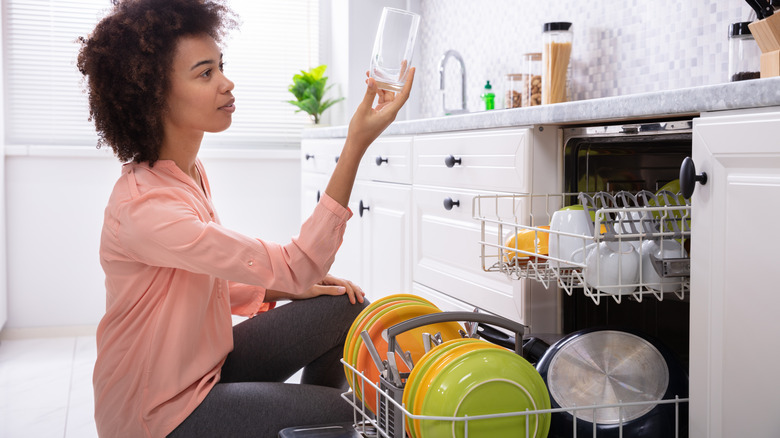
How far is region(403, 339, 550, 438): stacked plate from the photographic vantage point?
3.14 ft

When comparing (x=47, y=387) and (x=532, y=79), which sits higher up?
(x=532, y=79)

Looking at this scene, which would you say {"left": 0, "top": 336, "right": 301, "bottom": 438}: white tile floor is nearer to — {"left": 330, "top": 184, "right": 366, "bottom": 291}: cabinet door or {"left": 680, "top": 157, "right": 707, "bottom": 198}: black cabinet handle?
{"left": 330, "top": 184, "right": 366, "bottom": 291}: cabinet door

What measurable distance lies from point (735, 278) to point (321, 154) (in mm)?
2193

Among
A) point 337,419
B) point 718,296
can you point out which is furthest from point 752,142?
point 337,419

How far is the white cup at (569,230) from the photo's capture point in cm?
113

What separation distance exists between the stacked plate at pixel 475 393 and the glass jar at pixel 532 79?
154cm

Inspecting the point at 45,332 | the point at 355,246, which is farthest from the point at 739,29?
the point at 45,332

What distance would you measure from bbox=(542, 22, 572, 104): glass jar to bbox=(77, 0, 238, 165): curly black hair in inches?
48.4

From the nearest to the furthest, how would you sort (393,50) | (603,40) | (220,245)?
(220,245)
(393,50)
(603,40)

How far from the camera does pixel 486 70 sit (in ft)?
9.78

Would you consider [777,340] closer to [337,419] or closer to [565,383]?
[565,383]

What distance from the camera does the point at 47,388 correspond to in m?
2.75

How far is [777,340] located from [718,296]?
0.32ft

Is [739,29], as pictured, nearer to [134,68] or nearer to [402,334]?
[402,334]
